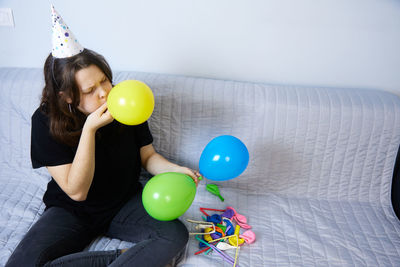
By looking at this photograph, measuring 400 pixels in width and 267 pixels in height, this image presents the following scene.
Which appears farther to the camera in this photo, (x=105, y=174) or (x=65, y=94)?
(x=105, y=174)

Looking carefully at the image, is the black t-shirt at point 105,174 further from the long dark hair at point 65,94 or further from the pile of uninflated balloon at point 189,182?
the pile of uninflated balloon at point 189,182

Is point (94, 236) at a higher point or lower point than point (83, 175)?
lower

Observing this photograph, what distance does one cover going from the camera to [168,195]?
1015mm

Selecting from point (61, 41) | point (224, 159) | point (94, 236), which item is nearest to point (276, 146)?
point (224, 159)

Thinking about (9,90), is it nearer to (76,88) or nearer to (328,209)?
(76,88)

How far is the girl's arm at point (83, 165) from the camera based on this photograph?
3.27ft

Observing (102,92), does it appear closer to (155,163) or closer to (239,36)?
(155,163)

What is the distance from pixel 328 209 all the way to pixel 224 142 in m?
0.64

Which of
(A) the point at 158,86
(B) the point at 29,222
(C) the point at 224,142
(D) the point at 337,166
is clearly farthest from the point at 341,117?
(B) the point at 29,222

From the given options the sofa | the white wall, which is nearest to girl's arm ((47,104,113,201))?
the sofa

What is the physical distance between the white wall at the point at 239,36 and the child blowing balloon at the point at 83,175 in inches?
18.9

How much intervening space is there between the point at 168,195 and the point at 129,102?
0.34 meters

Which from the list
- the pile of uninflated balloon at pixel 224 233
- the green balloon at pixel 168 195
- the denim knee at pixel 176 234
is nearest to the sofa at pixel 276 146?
the pile of uninflated balloon at pixel 224 233

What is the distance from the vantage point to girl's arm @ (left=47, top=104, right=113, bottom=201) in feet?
3.27
